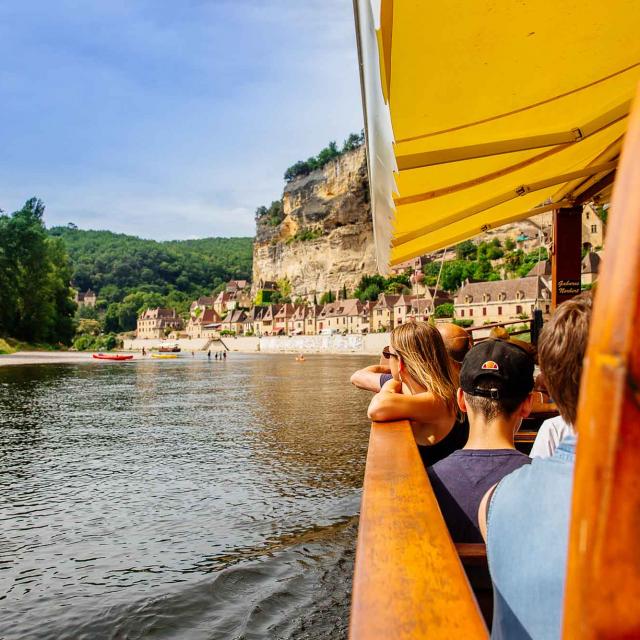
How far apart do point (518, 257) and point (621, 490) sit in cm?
9851

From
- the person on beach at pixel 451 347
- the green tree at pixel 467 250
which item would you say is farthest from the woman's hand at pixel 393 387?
the green tree at pixel 467 250

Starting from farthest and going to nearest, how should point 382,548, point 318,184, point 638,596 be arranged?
point 318,184 < point 382,548 < point 638,596

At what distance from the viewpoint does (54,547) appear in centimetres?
634

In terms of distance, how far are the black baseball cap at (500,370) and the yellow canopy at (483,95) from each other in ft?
3.13

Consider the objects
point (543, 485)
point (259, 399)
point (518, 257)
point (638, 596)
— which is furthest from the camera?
point (518, 257)

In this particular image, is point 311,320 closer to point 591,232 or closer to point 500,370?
point 591,232

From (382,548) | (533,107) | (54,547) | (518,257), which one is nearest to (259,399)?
(54,547)

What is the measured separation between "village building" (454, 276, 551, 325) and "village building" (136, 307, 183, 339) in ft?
252

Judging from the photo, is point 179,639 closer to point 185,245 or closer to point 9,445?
point 9,445

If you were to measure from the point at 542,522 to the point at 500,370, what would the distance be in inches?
43.7

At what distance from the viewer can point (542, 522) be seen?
112 cm

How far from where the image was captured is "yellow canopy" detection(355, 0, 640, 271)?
7.97 ft

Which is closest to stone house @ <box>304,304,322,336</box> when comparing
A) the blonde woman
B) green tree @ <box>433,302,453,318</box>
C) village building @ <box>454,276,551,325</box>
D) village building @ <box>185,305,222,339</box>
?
green tree @ <box>433,302,453,318</box>

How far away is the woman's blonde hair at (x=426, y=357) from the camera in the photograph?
3.61 metres
